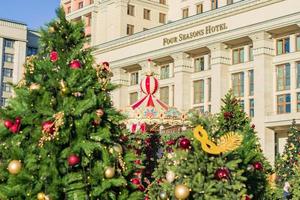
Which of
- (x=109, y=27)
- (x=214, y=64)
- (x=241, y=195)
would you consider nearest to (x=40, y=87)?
(x=241, y=195)

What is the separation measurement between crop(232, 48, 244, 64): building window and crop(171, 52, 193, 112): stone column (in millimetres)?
4323

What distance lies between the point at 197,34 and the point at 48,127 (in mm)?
33874

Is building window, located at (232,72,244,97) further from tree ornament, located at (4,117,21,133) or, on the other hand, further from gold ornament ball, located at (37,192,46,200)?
gold ornament ball, located at (37,192,46,200)

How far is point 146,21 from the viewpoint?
53.2 m

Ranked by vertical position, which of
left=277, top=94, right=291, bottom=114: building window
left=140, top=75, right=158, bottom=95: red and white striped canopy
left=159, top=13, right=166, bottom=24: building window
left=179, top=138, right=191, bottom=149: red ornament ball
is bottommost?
left=179, top=138, right=191, bottom=149: red ornament ball

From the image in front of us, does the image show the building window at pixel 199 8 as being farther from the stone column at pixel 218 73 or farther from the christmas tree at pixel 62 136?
the christmas tree at pixel 62 136

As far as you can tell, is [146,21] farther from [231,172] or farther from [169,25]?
[231,172]

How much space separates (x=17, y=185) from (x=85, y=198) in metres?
1.07

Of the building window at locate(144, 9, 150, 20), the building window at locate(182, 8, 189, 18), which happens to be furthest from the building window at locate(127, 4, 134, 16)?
the building window at locate(182, 8, 189, 18)

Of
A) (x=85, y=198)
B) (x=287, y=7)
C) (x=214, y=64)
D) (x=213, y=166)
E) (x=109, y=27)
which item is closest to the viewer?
(x=85, y=198)

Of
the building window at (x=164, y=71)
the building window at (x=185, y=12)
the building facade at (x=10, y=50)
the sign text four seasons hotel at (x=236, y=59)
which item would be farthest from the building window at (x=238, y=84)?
the building facade at (x=10, y=50)

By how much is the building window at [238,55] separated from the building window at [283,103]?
15.1ft

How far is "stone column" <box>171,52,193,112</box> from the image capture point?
43.2m

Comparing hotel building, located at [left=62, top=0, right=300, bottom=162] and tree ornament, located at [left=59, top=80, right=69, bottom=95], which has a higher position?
hotel building, located at [left=62, top=0, right=300, bottom=162]
